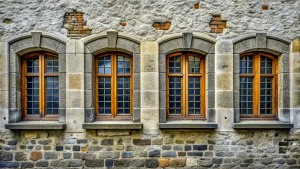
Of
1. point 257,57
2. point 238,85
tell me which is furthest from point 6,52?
point 257,57

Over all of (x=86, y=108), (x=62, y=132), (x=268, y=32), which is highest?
(x=268, y=32)

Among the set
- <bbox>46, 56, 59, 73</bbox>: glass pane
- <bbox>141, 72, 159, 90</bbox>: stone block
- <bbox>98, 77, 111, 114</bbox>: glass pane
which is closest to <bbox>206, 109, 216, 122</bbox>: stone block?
<bbox>141, 72, 159, 90</bbox>: stone block

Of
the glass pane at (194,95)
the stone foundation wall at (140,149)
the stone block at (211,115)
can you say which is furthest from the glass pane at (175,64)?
the stone foundation wall at (140,149)

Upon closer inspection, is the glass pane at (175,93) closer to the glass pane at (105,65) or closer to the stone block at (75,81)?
the glass pane at (105,65)

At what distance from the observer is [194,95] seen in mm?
5098

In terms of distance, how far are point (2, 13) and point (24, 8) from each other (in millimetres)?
544

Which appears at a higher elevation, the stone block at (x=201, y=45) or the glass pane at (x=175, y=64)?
the stone block at (x=201, y=45)

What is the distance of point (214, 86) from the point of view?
491 centimetres

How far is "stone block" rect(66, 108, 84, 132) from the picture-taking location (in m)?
4.85

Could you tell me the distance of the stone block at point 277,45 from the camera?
4879 millimetres

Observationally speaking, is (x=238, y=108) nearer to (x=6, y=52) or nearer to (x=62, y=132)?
(x=62, y=132)

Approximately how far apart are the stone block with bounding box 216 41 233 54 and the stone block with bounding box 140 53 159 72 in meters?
1.49

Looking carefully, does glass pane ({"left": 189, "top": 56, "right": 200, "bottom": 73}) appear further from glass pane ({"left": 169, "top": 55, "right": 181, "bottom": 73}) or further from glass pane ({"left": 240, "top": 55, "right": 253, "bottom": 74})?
glass pane ({"left": 240, "top": 55, "right": 253, "bottom": 74})

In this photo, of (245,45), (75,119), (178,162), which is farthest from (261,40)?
(75,119)
